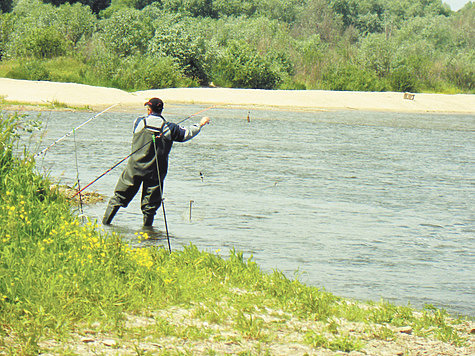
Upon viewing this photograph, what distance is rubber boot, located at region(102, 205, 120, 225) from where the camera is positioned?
9289mm

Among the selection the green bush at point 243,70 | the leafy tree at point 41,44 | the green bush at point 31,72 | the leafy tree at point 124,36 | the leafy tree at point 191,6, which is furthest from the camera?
the leafy tree at point 191,6

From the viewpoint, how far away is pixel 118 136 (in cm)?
2150

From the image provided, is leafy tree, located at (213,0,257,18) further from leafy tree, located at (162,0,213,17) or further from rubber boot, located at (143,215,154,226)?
rubber boot, located at (143,215,154,226)

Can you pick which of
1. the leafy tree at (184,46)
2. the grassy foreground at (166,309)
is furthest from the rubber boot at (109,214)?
the leafy tree at (184,46)

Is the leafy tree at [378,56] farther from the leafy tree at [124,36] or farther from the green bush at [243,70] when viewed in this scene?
the leafy tree at [124,36]

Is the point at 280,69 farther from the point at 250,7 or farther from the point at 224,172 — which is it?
the point at 250,7

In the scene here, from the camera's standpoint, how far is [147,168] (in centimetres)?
884

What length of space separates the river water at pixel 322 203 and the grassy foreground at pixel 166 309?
3.21ft

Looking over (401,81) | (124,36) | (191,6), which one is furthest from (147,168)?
(191,6)

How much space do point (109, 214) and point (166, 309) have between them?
3.84m

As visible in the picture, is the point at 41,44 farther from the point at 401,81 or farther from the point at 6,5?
the point at 6,5

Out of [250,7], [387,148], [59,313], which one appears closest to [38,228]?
[59,313]

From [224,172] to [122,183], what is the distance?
254 inches

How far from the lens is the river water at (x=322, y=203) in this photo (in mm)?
8047
